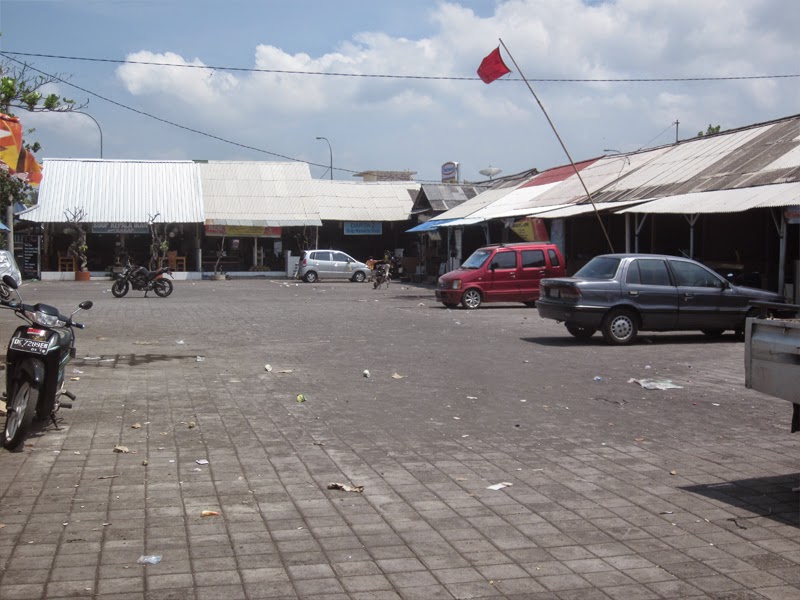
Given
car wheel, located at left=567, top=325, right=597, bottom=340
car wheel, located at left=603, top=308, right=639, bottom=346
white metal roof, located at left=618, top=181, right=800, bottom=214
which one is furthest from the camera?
white metal roof, located at left=618, top=181, right=800, bottom=214

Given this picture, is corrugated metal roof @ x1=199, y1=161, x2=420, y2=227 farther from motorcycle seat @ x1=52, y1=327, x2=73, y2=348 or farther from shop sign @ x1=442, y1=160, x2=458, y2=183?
motorcycle seat @ x1=52, y1=327, x2=73, y2=348

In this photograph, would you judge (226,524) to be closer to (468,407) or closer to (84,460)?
(84,460)

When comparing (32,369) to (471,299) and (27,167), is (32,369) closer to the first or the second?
(27,167)

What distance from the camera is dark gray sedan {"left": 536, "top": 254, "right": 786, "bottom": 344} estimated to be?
15305 mm

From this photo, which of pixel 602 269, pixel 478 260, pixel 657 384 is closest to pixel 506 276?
pixel 478 260

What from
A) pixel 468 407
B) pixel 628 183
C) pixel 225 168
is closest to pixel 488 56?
pixel 628 183

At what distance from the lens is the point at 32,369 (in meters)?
7.24

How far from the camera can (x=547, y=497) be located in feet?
19.7

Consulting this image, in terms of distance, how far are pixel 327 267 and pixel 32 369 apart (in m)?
36.0

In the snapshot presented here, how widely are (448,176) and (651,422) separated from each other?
54.2 metres

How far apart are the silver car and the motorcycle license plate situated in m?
35.6

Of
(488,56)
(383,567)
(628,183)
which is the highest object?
(488,56)

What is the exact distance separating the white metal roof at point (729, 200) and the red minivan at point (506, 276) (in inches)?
121

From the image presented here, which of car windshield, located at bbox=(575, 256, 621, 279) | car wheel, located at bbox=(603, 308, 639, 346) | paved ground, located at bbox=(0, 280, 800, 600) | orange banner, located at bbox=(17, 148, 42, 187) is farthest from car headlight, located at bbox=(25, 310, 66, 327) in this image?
car windshield, located at bbox=(575, 256, 621, 279)
